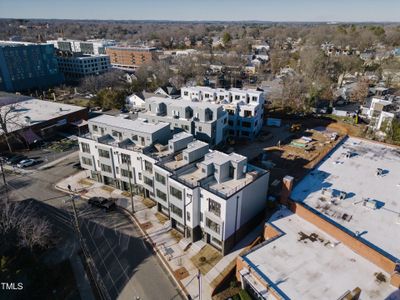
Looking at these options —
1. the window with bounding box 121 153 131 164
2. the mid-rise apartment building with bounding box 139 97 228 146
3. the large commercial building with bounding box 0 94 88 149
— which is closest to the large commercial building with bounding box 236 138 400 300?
the mid-rise apartment building with bounding box 139 97 228 146

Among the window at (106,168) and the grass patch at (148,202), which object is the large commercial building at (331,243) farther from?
the window at (106,168)

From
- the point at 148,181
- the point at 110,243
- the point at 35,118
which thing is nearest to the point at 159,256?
the point at 110,243

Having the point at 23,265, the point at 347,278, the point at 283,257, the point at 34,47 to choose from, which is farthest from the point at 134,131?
the point at 34,47

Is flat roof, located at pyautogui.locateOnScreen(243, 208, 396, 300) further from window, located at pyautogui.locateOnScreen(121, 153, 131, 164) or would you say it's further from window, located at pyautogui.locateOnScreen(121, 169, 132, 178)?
window, located at pyautogui.locateOnScreen(121, 153, 131, 164)

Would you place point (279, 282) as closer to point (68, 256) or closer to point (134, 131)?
point (68, 256)

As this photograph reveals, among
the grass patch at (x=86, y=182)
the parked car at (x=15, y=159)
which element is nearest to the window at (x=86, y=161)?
the grass patch at (x=86, y=182)
